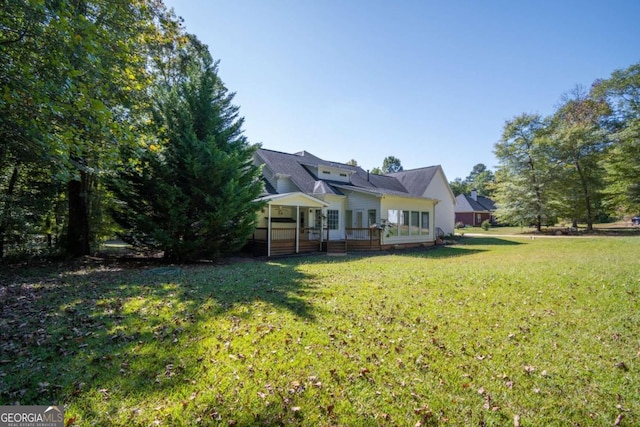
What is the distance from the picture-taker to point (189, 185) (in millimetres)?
11648

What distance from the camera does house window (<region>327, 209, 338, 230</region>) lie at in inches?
734

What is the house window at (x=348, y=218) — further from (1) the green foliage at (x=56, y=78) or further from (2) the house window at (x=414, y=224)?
(1) the green foliage at (x=56, y=78)

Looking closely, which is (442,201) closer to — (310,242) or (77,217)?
(310,242)

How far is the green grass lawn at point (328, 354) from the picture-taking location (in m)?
2.84

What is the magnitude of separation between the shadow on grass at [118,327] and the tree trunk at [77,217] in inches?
149

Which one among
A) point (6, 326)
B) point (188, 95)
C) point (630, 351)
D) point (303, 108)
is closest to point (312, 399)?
point (630, 351)

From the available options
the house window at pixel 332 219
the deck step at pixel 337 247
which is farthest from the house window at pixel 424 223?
the deck step at pixel 337 247

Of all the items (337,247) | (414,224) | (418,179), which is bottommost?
(337,247)

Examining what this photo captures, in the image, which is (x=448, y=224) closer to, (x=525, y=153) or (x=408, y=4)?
(x=525, y=153)

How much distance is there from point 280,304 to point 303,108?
45.6 feet

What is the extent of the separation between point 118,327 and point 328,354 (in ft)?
11.4

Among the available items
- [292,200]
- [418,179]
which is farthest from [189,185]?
[418,179]
